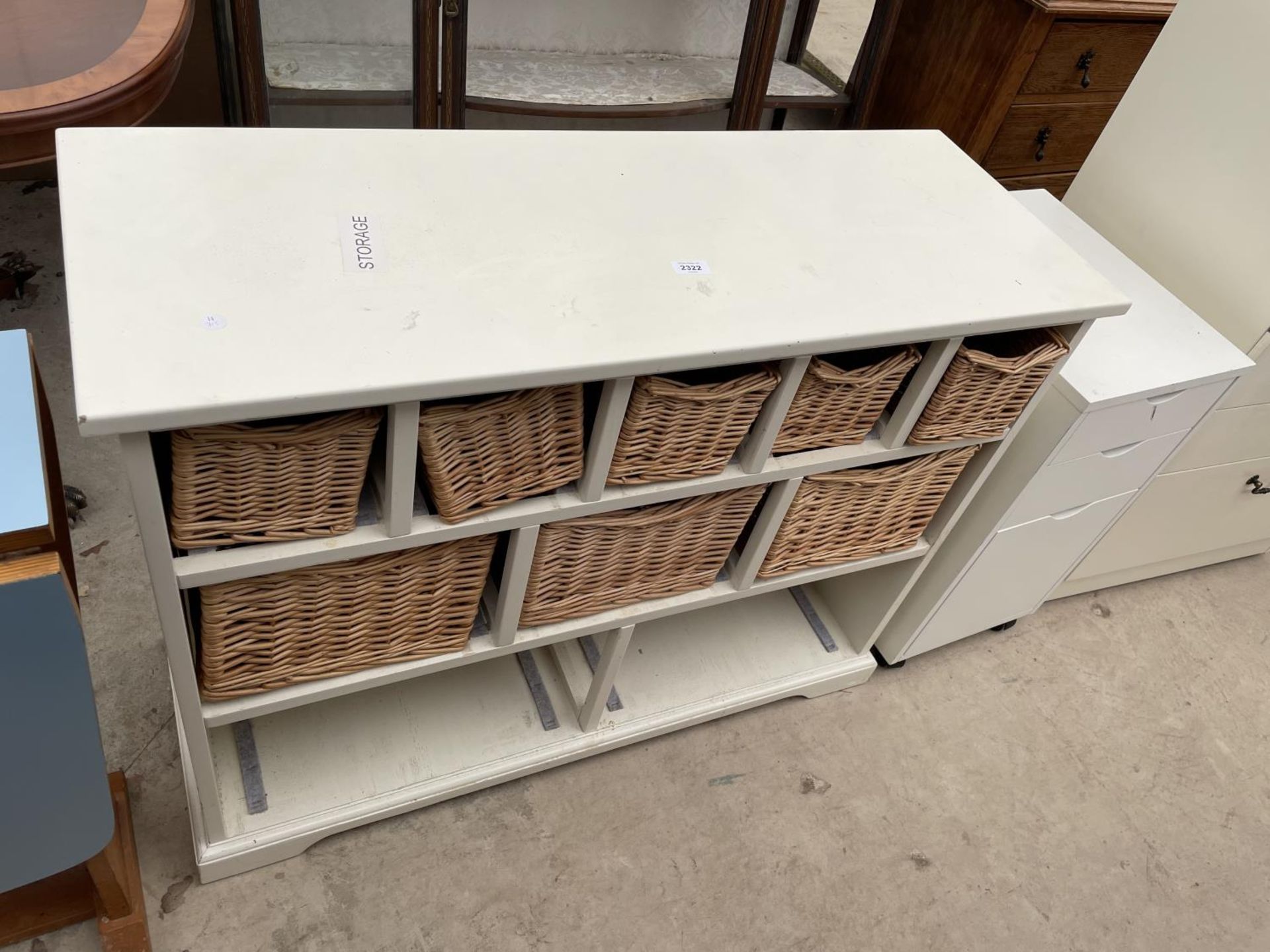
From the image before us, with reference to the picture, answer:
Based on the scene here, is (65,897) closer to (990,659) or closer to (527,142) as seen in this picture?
(527,142)

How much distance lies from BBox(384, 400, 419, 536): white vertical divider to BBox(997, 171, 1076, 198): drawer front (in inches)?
87.7

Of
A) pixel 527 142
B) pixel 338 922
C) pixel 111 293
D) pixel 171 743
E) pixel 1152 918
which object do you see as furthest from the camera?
pixel 1152 918

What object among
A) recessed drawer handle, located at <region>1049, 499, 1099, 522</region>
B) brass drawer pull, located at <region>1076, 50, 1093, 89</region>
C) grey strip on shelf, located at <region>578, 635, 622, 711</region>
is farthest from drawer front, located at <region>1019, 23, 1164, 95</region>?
grey strip on shelf, located at <region>578, 635, 622, 711</region>

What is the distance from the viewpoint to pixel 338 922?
1.42 m

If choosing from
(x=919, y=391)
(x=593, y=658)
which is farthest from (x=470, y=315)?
(x=593, y=658)

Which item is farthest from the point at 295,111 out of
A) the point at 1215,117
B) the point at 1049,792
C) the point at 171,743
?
the point at 1049,792

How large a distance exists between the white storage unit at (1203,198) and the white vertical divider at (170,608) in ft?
5.60

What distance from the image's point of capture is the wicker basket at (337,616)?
1.09m

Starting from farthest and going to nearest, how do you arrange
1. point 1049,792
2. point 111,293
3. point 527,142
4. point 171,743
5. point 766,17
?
point 766,17
point 1049,792
point 171,743
point 527,142
point 111,293

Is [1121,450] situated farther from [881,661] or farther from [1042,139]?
[1042,139]

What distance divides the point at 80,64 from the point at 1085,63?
230cm

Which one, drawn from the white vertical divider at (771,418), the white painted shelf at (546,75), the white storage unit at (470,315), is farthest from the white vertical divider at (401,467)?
the white painted shelf at (546,75)

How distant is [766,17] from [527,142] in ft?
4.27

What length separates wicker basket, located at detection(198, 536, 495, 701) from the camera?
3.58ft
